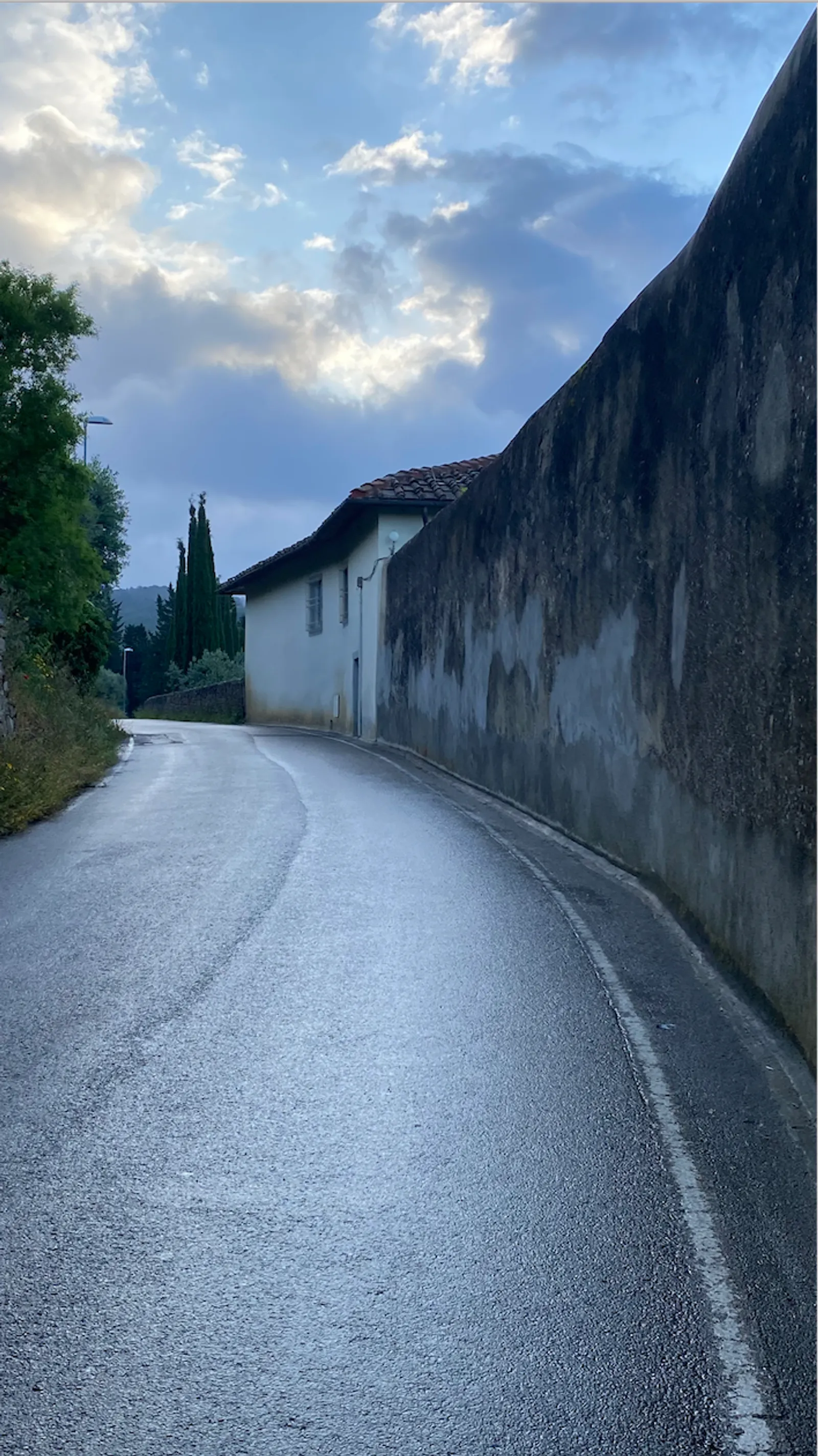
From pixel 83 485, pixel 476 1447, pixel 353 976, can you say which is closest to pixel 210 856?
pixel 353 976

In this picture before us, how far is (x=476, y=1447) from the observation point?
107 inches

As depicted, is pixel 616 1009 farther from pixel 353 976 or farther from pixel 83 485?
pixel 83 485

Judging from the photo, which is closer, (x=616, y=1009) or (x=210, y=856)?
(x=616, y=1009)

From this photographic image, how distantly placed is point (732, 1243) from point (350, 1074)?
179cm

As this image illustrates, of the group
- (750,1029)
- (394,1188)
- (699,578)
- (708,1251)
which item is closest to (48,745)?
(699,578)

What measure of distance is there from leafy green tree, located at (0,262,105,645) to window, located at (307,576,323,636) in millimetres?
13218

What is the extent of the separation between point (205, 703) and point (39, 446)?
93.3 ft

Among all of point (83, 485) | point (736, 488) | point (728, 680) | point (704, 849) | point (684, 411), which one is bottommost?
point (704, 849)

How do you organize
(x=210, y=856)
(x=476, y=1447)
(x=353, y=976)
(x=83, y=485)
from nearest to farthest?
1. (x=476, y=1447)
2. (x=353, y=976)
3. (x=210, y=856)
4. (x=83, y=485)

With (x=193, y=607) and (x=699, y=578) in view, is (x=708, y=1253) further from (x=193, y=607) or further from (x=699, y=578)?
(x=193, y=607)

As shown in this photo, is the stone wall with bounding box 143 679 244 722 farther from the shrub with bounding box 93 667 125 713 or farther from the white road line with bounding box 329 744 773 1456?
the white road line with bounding box 329 744 773 1456

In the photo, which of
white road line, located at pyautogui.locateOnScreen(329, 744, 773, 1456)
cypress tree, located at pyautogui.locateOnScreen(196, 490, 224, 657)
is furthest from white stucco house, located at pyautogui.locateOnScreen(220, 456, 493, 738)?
white road line, located at pyautogui.locateOnScreen(329, 744, 773, 1456)

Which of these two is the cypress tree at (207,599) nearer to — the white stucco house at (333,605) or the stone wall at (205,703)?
the stone wall at (205,703)

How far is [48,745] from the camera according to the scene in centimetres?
1661
